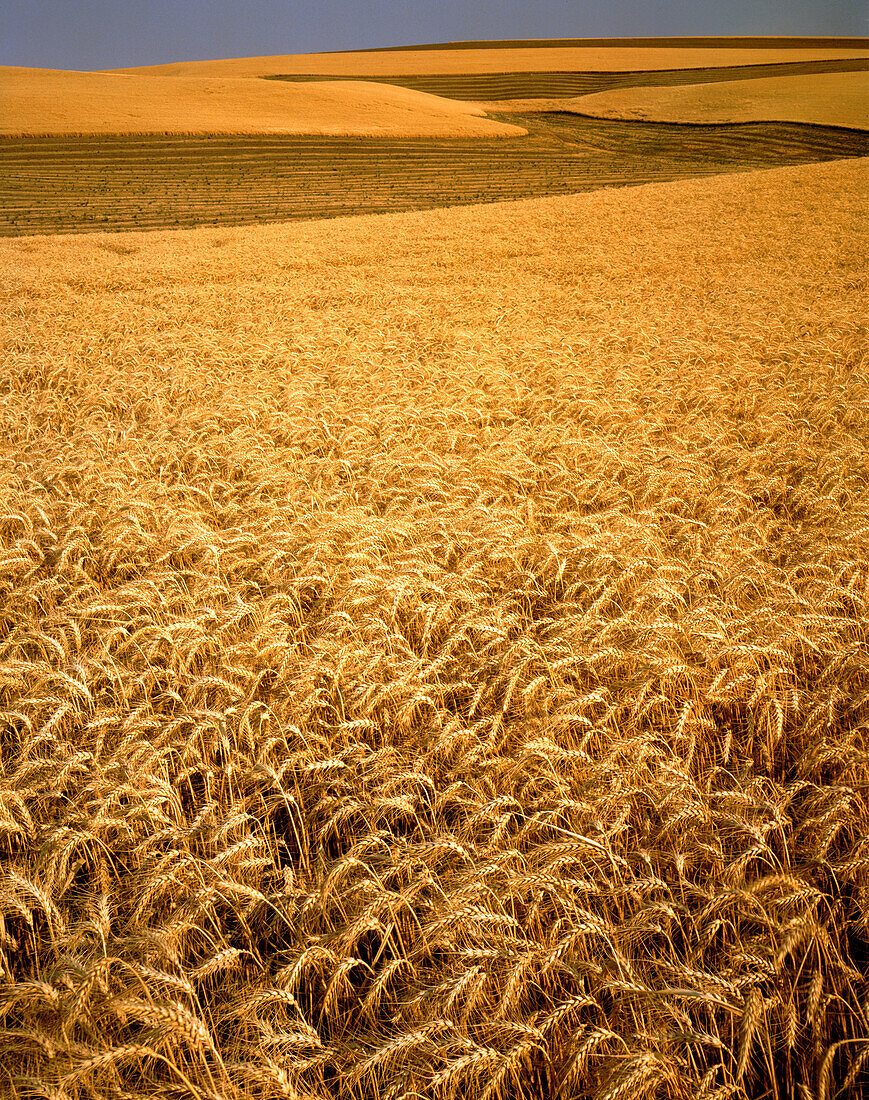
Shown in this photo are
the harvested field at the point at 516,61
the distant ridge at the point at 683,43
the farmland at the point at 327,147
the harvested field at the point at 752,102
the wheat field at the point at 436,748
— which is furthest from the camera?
the distant ridge at the point at 683,43

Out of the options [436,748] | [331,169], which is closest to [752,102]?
[331,169]

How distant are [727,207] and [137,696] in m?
21.7

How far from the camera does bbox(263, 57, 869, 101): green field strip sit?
189ft

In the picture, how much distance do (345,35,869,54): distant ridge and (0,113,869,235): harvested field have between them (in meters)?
61.6

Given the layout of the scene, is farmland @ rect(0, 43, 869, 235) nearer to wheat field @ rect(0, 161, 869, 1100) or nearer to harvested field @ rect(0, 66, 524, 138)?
harvested field @ rect(0, 66, 524, 138)

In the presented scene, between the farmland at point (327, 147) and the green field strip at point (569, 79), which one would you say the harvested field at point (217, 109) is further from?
the green field strip at point (569, 79)

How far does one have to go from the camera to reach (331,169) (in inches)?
1243

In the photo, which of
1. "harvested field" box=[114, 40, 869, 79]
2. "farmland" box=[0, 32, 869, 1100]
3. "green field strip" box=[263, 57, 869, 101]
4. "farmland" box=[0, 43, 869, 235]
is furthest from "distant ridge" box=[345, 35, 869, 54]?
"farmland" box=[0, 32, 869, 1100]

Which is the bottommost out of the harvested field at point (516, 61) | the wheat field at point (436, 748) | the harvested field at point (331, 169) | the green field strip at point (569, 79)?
the wheat field at point (436, 748)

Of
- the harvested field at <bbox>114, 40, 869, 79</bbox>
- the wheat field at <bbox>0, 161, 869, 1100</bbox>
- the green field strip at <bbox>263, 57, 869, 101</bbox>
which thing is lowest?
the wheat field at <bbox>0, 161, 869, 1100</bbox>

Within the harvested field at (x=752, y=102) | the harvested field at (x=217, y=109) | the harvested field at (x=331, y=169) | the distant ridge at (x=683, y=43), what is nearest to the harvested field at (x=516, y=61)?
the distant ridge at (x=683, y=43)

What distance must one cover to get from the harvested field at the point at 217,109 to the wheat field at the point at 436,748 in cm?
3860

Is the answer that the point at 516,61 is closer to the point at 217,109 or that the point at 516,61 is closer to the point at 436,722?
the point at 217,109

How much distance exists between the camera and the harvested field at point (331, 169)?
2439cm
